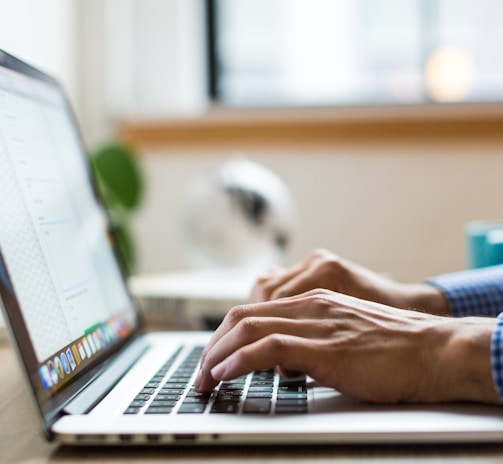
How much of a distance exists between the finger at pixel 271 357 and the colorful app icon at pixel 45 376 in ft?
0.35

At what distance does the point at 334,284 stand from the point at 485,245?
324 millimetres

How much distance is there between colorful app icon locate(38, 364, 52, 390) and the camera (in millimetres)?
469

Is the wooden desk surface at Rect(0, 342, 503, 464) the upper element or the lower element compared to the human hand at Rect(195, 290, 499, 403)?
lower

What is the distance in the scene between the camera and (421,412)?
0.47 metres

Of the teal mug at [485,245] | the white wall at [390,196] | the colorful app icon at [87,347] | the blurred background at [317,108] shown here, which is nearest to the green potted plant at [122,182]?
the blurred background at [317,108]

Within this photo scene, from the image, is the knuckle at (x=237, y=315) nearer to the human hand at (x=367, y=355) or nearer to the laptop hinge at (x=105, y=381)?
the human hand at (x=367, y=355)

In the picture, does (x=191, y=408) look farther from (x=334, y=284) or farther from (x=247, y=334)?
(x=334, y=284)

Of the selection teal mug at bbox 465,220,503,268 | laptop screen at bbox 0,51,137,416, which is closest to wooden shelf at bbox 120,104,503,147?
teal mug at bbox 465,220,503,268

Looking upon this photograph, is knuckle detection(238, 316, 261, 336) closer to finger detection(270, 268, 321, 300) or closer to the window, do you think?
finger detection(270, 268, 321, 300)

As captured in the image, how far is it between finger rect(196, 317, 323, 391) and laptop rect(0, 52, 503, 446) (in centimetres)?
2

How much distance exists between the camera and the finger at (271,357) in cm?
48

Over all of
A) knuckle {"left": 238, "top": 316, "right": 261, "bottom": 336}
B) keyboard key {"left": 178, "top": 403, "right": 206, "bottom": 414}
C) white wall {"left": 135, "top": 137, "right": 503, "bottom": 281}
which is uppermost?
knuckle {"left": 238, "top": 316, "right": 261, "bottom": 336}

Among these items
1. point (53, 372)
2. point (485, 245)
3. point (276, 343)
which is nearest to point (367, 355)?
point (276, 343)

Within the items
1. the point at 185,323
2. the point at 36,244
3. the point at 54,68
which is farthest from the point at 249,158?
the point at 36,244
